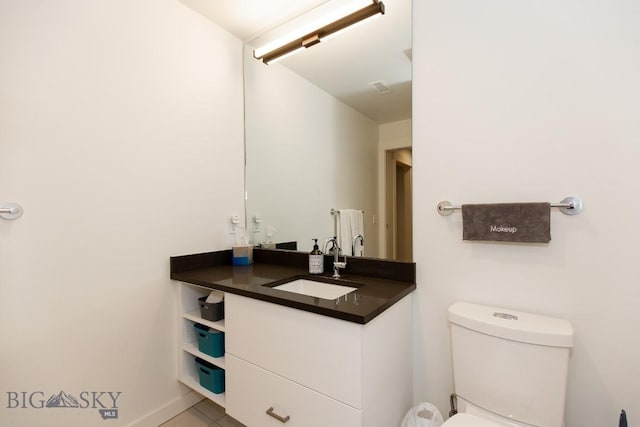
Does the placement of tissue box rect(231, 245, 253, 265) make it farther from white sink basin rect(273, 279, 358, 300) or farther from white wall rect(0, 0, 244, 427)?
white sink basin rect(273, 279, 358, 300)

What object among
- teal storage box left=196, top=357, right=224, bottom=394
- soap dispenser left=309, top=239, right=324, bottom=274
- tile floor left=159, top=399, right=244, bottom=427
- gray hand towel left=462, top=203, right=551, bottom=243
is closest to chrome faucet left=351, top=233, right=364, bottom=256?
soap dispenser left=309, top=239, right=324, bottom=274

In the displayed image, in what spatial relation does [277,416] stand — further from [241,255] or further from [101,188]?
[101,188]

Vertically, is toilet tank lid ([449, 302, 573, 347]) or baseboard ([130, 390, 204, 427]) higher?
toilet tank lid ([449, 302, 573, 347])

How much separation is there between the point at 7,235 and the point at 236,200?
1106 mm

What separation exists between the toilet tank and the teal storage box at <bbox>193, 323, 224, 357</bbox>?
44.7 inches

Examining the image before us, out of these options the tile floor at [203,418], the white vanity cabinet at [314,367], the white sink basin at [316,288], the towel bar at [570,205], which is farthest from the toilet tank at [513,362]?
the tile floor at [203,418]

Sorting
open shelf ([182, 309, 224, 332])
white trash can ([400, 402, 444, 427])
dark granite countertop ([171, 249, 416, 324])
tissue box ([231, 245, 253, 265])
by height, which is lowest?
white trash can ([400, 402, 444, 427])

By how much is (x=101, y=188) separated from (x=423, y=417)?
6.01ft

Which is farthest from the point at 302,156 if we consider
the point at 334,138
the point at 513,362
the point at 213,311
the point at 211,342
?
the point at 513,362

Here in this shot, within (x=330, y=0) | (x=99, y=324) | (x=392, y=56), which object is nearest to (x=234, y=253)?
(x=99, y=324)

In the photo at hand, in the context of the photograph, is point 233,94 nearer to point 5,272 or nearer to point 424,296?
point 5,272

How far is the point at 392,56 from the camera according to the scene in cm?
145

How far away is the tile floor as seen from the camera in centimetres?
154

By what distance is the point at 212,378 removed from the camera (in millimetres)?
1472
